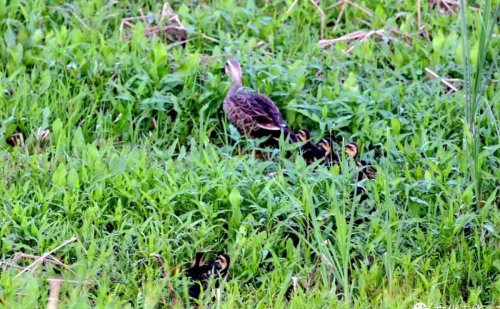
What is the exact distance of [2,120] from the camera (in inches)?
228

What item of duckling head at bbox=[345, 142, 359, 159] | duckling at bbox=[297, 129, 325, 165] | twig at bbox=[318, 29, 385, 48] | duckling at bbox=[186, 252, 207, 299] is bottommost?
duckling at bbox=[186, 252, 207, 299]

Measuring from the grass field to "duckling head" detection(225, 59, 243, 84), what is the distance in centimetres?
12

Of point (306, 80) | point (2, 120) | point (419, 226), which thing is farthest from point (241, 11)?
point (419, 226)

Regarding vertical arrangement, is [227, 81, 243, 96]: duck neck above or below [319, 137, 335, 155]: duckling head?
above

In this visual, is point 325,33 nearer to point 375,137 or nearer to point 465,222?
point 375,137

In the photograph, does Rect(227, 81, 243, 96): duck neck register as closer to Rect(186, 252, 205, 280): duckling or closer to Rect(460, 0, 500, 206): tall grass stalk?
Rect(460, 0, 500, 206): tall grass stalk

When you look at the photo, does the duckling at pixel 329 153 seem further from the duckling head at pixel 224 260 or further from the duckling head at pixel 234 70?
the duckling head at pixel 224 260

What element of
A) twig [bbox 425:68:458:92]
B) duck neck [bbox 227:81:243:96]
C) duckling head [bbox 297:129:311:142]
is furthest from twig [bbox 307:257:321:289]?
twig [bbox 425:68:458:92]

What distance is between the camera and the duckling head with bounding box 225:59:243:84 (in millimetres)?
6305

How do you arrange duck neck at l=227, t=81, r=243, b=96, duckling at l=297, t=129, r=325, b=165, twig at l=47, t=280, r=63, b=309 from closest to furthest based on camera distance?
twig at l=47, t=280, r=63, b=309
duckling at l=297, t=129, r=325, b=165
duck neck at l=227, t=81, r=243, b=96

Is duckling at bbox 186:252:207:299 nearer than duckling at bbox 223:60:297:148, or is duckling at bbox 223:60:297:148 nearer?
duckling at bbox 186:252:207:299

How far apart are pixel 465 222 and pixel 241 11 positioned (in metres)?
3.19

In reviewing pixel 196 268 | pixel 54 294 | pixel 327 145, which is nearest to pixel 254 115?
pixel 327 145

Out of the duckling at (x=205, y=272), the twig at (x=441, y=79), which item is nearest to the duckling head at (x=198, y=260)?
the duckling at (x=205, y=272)
